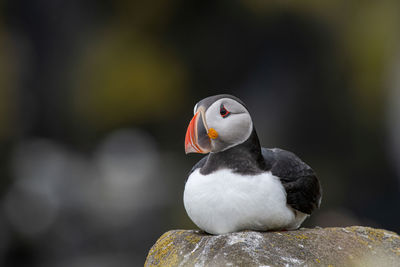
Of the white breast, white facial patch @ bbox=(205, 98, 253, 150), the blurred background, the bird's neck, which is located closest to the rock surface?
the white breast

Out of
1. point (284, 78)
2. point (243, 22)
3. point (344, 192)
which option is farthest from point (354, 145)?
point (243, 22)

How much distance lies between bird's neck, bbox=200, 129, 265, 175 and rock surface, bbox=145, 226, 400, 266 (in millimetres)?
245

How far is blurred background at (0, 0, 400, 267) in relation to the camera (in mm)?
6555

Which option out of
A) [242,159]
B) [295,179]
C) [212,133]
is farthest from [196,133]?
[295,179]

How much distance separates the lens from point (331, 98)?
6586 mm

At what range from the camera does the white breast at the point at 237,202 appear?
6.76 ft

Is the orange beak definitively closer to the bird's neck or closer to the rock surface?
the bird's neck

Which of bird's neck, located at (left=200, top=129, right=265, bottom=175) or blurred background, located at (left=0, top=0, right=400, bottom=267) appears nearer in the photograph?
bird's neck, located at (left=200, top=129, right=265, bottom=175)

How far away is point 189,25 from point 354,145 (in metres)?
2.67

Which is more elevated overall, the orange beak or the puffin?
the orange beak

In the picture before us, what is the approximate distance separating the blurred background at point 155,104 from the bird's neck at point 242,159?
4203 millimetres

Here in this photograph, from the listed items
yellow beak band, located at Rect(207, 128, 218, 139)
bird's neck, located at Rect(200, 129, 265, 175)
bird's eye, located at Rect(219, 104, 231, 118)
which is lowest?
bird's neck, located at Rect(200, 129, 265, 175)

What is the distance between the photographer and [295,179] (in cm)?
220

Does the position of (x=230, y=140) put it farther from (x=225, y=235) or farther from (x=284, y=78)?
(x=284, y=78)
